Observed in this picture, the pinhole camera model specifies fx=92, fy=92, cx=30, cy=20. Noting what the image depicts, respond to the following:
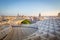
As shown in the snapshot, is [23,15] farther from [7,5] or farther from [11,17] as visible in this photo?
[7,5]

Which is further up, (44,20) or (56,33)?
(44,20)

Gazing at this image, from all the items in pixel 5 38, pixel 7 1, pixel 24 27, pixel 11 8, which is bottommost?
pixel 5 38

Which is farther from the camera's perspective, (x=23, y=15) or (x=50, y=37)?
(x=23, y=15)

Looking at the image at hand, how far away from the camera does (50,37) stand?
185 cm

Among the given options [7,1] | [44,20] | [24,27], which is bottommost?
[24,27]

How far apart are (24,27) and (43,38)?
A: 0.61 m

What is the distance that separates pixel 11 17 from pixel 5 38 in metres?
0.59

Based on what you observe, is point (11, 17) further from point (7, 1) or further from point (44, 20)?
point (44, 20)

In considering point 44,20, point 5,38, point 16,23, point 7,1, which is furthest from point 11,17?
point 44,20

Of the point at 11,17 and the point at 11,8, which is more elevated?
the point at 11,8

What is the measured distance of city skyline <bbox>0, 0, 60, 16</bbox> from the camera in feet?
7.23

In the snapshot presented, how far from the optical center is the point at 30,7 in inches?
88.2

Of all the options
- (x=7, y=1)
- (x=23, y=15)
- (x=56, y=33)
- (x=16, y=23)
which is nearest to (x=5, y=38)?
(x=16, y=23)

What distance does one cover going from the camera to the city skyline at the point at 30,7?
220cm
